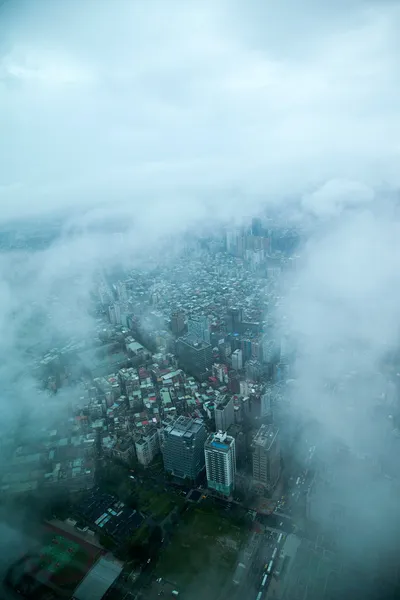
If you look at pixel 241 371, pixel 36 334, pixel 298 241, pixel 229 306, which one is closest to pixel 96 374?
pixel 36 334

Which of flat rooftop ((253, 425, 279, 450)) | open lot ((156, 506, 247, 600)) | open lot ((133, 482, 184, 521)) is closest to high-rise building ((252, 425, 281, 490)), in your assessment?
flat rooftop ((253, 425, 279, 450))

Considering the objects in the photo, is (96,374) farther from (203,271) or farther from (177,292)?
(203,271)

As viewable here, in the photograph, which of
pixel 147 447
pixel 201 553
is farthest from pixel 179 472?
pixel 201 553

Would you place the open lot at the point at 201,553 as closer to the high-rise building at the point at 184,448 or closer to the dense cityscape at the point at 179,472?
the dense cityscape at the point at 179,472

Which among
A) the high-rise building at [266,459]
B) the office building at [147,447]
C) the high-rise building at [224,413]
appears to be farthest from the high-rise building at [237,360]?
the high-rise building at [266,459]

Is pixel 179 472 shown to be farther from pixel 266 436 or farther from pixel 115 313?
pixel 115 313

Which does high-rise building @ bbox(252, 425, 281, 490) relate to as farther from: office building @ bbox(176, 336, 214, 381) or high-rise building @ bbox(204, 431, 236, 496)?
office building @ bbox(176, 336, 214, 381)
